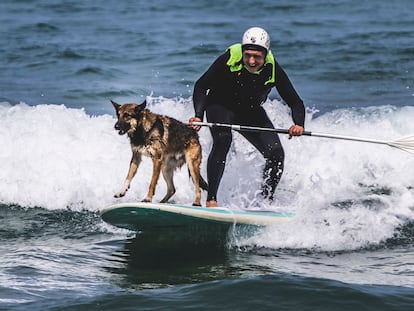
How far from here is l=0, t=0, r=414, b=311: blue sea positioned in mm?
6906

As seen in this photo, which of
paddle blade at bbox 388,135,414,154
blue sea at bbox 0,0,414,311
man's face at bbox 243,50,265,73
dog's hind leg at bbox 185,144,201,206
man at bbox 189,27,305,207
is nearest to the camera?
blue sea at bbox 0,0,414,311

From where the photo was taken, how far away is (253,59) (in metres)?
7.99

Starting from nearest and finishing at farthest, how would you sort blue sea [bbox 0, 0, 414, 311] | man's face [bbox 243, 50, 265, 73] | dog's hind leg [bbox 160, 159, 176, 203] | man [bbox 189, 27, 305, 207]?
1. blue sea [bbox 0, 0, 414, 311]
2. man's face [bbox 243, 50, 265, 73]
3. man [bbox 189, 27, 305, 207]
4. dog's hind leg [bbox 160, 159, 176, 203]

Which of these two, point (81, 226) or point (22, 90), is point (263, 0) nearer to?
point (22, 90)

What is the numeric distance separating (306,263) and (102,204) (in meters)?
3.30

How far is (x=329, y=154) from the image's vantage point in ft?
41.3

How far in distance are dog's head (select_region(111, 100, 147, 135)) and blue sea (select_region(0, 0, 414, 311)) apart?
3.60ft

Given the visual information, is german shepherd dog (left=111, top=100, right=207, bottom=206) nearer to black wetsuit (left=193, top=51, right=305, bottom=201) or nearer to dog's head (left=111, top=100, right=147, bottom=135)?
dog's head (left=111, top=100, right=147, bottom=135)

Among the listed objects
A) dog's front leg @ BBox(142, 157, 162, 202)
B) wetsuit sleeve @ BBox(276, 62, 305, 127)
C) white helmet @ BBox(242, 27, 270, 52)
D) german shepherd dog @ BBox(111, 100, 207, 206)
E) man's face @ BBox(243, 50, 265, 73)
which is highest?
white helmet @ BBox(242, 27, 270, 52)

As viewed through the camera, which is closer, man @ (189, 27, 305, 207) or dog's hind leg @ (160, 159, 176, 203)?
man @ (189, 27, 305, 207)

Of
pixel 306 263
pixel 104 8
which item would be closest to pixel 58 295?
pixel 306 263

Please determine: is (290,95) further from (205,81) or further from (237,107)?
(205,81)

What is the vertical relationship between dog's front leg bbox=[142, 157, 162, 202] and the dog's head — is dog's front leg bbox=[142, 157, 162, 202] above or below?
below

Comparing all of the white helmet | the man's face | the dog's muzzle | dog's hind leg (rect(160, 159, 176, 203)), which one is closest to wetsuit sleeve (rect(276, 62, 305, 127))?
the man's face
